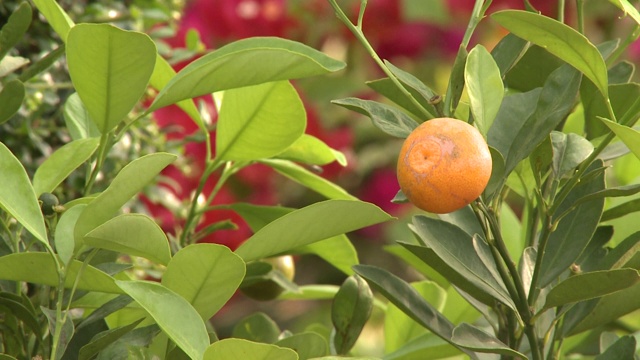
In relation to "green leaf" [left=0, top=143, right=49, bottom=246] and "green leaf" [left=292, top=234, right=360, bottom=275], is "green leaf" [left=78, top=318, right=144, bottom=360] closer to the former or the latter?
"green leaf" [left=0, top=143, right=49, bottom=246]

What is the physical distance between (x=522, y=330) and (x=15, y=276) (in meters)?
0.31

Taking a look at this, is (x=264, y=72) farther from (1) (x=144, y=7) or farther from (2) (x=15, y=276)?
(1) (x=144, y=7)

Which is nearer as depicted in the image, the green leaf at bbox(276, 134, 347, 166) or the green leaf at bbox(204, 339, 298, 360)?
the green leaf at bbox(204, 339, 298, 360)

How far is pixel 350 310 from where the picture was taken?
2.14 feet

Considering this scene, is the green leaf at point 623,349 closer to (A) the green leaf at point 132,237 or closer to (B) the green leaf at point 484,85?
(B) the green leaf at point 484,85

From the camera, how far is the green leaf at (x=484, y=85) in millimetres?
520

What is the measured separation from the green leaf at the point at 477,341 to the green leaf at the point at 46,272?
0.65 feet

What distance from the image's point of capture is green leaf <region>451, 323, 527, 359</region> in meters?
0.51

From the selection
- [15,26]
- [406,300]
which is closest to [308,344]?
[406,300]

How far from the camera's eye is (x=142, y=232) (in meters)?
0.50

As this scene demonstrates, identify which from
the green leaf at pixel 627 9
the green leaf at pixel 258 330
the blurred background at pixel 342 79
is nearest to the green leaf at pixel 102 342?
the green leaf at pixel 258 330

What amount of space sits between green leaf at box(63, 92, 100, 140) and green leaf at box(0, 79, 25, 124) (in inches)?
3.5

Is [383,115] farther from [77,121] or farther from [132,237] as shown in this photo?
[77,121]

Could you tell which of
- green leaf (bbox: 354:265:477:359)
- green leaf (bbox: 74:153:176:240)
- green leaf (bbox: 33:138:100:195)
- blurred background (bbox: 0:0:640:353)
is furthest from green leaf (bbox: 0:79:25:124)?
blurred background (bbox: 0:0:640:353)
